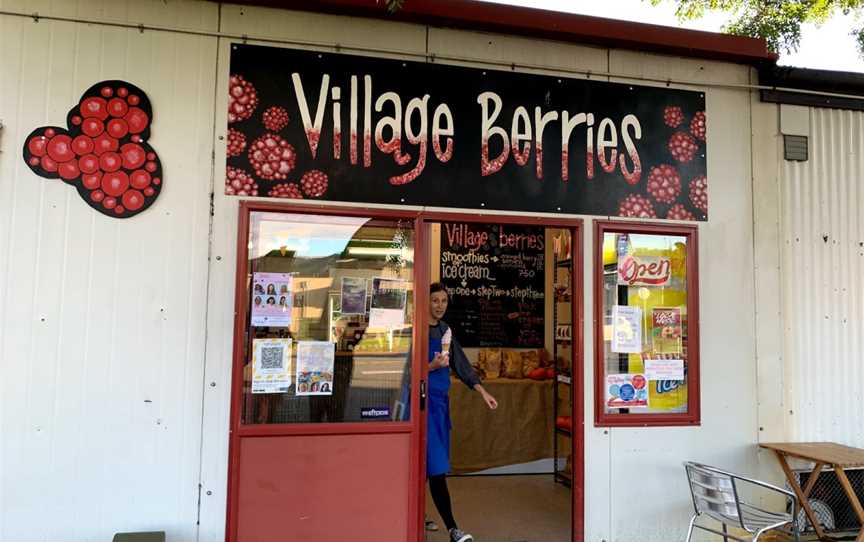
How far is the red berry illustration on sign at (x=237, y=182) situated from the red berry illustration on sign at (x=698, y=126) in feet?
10.8

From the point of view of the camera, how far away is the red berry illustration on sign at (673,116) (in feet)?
15.9

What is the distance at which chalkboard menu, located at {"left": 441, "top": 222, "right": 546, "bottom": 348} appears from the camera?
7.22 metres

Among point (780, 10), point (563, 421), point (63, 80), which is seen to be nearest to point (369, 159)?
point (63, 80)

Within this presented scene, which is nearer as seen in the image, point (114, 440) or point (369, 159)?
point (114, 440)

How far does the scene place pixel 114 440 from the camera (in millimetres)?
3891

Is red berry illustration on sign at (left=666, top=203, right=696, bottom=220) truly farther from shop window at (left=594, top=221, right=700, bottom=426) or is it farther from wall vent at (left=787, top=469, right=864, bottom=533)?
wall vent at (left=787, top=469, right=864, bottom=533)

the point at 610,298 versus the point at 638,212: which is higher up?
the point at 638,212

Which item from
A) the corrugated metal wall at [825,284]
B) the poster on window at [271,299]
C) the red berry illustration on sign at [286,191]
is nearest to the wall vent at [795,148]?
the corrugated metal wall at [825,284]

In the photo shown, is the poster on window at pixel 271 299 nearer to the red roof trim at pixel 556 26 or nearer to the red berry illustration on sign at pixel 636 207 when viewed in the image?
the red roof trim at pixel 556 26

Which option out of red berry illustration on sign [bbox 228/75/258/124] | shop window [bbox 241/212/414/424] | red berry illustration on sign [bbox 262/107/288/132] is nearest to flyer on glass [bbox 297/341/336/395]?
shop window [bbox 241/212/414/424]

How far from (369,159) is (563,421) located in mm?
3411

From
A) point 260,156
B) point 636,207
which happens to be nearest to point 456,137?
point 260,156

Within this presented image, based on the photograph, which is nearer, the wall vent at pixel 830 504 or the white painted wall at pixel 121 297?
the white painted wall at pixel 121 297

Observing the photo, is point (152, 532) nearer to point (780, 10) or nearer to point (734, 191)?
point (734, 191)
